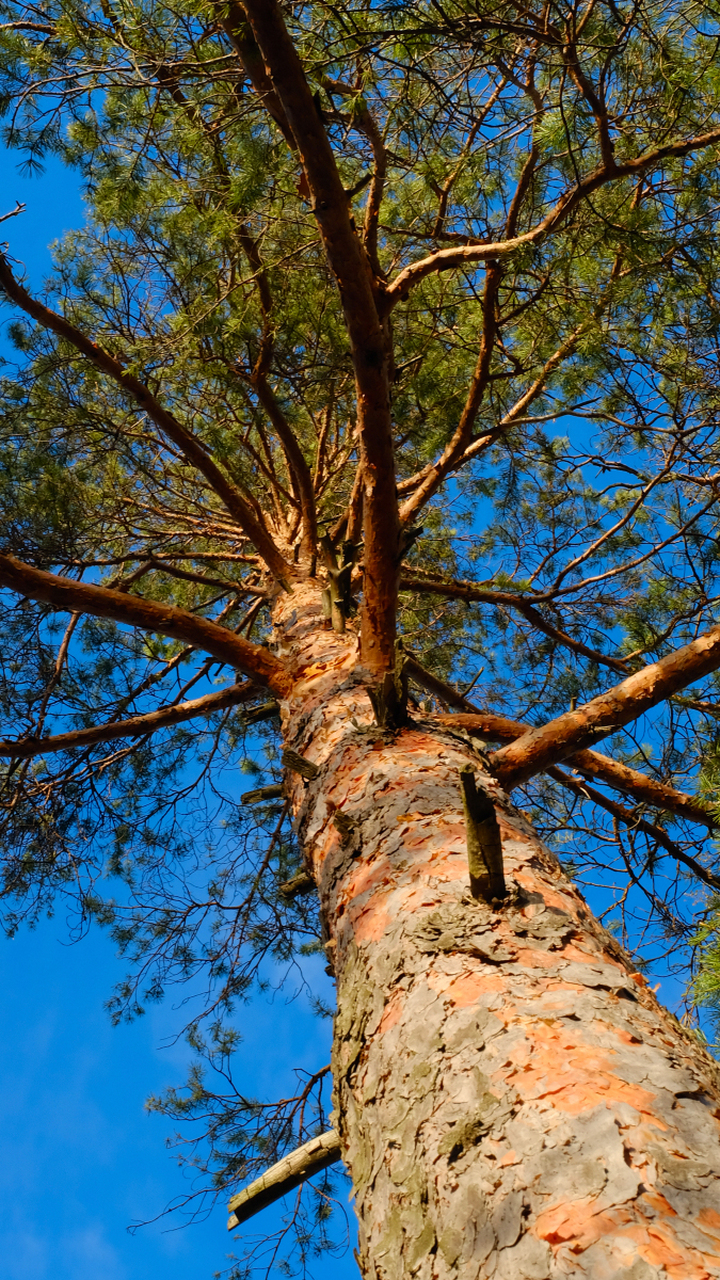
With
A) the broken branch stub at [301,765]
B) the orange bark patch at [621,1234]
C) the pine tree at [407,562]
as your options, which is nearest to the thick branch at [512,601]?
the pine tree at [407,562]

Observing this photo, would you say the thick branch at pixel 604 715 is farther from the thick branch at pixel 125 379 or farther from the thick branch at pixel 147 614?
the thick branch at pixel 125 379

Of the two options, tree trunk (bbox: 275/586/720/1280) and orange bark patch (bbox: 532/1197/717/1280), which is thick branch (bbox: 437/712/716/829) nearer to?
tree trunk (bbox: 275/586/720/1280)

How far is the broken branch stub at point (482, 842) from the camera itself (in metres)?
1.30

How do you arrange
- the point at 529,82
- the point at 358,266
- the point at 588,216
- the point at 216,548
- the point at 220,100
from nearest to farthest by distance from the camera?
1. the point at 358,266
2. the point at 529,82
3. the point at 588,216
4. the point at 220,100
5. the point at 216,548

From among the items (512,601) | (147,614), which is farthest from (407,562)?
(147,614)

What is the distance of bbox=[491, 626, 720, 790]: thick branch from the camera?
2367 mm

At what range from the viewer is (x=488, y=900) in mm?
1388

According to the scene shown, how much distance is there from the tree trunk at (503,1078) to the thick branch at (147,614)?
121 cm

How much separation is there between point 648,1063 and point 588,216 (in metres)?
2.97

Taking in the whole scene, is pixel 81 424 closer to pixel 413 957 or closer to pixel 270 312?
pixel 270 312

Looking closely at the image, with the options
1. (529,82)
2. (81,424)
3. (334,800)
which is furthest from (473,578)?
(334,800)

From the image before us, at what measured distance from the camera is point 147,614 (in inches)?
108

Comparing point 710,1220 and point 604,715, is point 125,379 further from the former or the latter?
point 710,1220

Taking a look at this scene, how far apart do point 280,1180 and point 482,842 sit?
1038 millimetres
